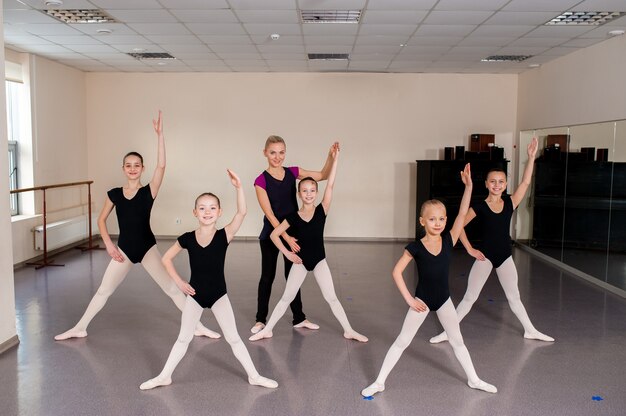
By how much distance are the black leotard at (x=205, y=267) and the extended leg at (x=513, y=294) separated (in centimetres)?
215

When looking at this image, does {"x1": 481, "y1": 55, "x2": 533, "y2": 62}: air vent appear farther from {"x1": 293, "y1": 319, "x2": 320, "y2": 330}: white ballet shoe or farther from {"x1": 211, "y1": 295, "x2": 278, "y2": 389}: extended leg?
{"x1": 211, "y1": 295, "x2": 278, "y2": 389}: extended leg

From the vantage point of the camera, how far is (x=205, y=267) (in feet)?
10.8

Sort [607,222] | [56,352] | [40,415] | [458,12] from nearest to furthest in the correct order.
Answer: [40,415]
[56,352]
[458,12]
[607,222]

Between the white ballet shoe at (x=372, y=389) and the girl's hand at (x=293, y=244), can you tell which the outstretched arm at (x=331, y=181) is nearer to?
the girl's hand at (x=293, y=244)

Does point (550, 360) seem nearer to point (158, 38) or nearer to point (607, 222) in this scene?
point (607, 222)

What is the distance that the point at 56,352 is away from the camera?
158 inches

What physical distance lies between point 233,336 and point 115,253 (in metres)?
1.23

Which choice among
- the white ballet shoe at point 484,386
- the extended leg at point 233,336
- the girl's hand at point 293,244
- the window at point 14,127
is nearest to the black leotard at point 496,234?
the white ballet shoe at point 484,386

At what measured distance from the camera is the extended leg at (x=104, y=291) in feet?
13.5

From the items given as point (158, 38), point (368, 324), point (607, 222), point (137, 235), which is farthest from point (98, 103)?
point (607, 222)

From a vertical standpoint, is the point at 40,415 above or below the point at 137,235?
below

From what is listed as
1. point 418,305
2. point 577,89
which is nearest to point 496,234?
point 418,305

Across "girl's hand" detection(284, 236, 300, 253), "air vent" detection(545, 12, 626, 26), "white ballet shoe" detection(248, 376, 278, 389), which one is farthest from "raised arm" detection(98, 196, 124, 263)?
"air vent" detection(545, 12, 626, 26)

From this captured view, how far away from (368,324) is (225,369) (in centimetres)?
148
